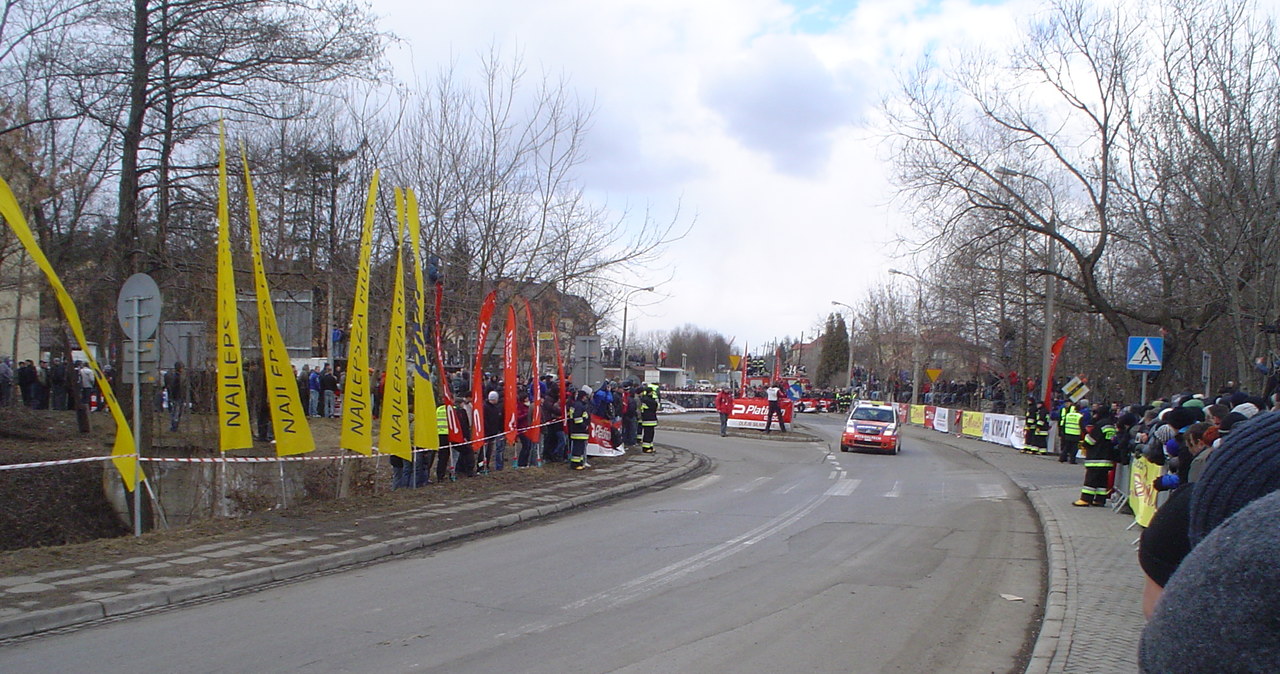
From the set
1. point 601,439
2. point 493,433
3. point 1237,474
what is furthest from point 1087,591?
point 601,439

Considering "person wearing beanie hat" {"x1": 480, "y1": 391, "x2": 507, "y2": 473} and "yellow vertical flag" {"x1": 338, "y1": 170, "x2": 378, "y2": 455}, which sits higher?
"yellow vertical flag" {"x1": 338, "y1": 170, "x2": 378, "y2": 455}

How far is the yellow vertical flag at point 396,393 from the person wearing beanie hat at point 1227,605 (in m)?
12.9

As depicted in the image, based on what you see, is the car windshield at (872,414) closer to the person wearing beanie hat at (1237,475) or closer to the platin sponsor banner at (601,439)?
the platin sponsor banner at (601,439)

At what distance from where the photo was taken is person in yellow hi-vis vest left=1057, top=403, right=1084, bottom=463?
2370cm

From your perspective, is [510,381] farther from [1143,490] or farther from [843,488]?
[1143,490]

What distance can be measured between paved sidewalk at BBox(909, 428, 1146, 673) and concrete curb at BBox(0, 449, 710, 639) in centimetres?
690

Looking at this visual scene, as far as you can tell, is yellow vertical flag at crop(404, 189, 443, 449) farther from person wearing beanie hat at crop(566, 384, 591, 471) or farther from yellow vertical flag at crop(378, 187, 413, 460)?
person wearing beanie hat at crop(566, 384, 591, 471)

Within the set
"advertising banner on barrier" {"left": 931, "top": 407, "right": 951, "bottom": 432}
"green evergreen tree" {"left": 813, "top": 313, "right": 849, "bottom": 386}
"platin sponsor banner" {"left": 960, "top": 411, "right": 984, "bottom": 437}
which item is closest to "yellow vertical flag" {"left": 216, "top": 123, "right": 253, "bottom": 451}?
"platin sponsor banner" {"left": 960, "top": 411, "right": 984, "bottom": 437}

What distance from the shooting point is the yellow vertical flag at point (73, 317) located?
9336 mm

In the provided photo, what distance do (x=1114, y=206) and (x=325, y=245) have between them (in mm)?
20695

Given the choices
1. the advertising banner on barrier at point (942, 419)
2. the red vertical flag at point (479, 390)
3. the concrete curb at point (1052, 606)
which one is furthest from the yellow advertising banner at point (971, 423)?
the red vertical flag at point (479, 390)

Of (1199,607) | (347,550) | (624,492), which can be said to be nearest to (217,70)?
(347,550)

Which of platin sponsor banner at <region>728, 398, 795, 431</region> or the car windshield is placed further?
platin sponsor banner at <region>728, 398, 795, 431</region>

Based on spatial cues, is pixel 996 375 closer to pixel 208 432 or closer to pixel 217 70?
pixel 208 432
